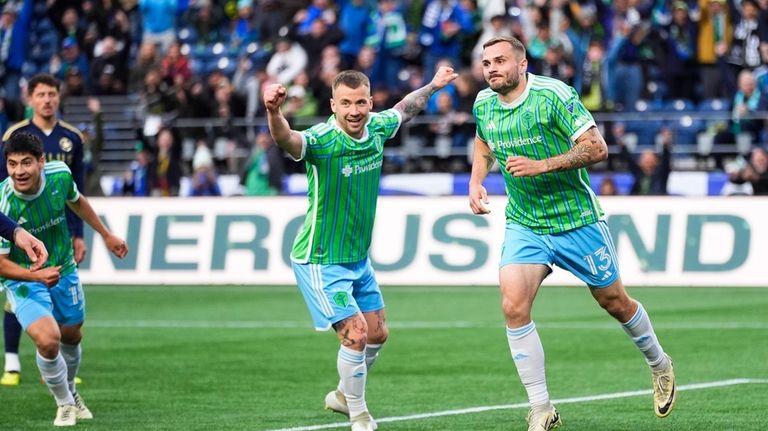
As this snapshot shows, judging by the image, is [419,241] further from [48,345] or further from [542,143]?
[542,143]

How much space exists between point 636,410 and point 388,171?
1563cm

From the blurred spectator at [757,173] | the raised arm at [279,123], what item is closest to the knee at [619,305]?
the raised arm at [279,123]

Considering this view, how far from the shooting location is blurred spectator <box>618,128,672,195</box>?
77.2 ft

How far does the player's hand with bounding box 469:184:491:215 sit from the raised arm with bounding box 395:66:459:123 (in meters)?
1.05

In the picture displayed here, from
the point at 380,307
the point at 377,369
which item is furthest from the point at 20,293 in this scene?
the point at 377,369

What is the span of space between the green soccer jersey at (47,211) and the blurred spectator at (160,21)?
20466mm

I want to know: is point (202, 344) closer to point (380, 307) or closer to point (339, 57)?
point (380, 307)

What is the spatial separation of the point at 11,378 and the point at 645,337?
5827mm

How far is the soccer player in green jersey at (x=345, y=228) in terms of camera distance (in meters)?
9.42

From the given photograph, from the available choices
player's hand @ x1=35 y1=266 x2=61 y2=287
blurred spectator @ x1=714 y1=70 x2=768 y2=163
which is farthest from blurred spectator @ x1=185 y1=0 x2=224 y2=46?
player's hand @ x1=35 y1=266 x2=61 y2=287

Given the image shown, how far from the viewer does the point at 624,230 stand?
797 inches

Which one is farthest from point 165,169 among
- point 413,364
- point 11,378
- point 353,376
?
point 353,376

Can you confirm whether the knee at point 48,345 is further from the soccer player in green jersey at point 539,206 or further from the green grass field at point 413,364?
the soccer player in green jersey at point 539,206

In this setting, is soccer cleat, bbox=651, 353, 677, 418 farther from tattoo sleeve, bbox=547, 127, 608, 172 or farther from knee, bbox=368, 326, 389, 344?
knee, bbox=368, 326, 389, 344
